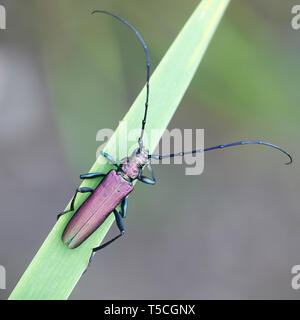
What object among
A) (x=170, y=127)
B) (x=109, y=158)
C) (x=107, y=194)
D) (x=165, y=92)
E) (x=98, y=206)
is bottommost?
(x=98, y=206)

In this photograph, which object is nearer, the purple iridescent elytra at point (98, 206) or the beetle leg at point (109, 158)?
the purple iridescent elytra at point (98, 206)

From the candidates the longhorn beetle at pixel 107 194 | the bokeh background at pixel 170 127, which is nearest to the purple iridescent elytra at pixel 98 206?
the longhorn beetle at pixel 107 194

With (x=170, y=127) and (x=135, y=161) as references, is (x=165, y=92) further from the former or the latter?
(x=170, y=127)

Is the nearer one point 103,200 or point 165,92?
point 165,92

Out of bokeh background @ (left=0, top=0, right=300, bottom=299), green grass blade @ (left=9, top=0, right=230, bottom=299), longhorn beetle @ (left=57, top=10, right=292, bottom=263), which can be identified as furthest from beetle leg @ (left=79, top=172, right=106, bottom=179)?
bokeh background @ (left=0, top=0, right=300, bottom=299)

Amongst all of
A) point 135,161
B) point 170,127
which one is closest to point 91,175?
point 135,161

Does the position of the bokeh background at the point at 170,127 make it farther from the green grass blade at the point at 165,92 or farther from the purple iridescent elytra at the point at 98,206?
the green grass blade at the point at 165,92

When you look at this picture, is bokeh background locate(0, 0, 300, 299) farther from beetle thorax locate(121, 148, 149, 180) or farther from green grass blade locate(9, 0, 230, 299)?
green grass blade locate(9, 0, 230, 299)
